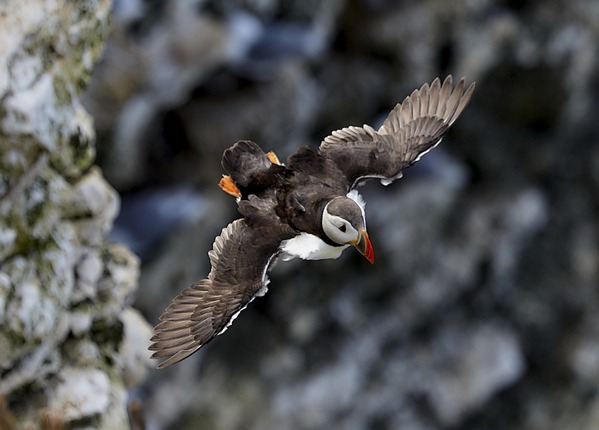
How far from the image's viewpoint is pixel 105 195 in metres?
4.14

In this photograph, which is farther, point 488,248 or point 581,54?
point 488,248

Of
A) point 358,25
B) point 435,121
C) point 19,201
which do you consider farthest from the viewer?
point 358,25

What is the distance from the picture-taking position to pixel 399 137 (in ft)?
12.5

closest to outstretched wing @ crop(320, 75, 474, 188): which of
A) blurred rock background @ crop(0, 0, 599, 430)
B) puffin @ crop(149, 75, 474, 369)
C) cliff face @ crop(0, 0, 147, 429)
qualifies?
puffin @ crop(149, 75, 474, 369)

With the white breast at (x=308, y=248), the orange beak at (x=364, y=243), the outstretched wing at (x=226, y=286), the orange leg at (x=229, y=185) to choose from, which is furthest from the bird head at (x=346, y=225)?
the orange leg at (x=229, y=185)

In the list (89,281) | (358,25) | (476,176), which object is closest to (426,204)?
(476,176)

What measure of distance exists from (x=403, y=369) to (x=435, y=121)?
323 inches

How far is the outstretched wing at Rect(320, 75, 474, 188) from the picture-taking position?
3551mm

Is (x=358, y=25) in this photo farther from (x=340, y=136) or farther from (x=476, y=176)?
(x=340, y=136)

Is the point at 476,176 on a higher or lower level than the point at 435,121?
higher

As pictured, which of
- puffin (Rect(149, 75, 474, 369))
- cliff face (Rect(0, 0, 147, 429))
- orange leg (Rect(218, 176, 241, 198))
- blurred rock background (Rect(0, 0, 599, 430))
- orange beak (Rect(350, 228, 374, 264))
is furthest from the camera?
blurred rock background (Rect(0, 0, 599, 430))

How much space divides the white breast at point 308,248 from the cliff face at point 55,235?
1.65 meters

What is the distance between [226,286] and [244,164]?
77cm

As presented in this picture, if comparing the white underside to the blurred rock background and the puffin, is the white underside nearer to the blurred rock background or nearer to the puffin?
the puffin
